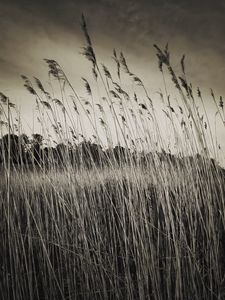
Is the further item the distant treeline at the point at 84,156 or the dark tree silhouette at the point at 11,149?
the distant treeline at the point at 84,156

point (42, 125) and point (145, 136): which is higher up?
point (42, 125)

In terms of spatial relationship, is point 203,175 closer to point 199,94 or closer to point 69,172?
point 199,94

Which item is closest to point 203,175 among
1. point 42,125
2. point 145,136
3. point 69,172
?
point 145,136

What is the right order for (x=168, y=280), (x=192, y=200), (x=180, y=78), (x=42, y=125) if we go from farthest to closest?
1. (x=42, y=125)
2. (x=192, y=200)
3. (x=180, y=78)
4. (x=168, y=280)

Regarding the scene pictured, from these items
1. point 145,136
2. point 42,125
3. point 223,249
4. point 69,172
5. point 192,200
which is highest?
point 42,125

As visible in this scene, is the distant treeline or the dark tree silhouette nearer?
the dark tree silhouette

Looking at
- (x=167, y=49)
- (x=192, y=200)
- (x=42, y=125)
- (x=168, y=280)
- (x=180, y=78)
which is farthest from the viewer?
(x=42, y=125)

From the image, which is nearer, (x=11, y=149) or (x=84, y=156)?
(x=11, y=149)

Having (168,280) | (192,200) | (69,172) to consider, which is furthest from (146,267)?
(69,172)

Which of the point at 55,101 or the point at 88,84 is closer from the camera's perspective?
the point at 88,84

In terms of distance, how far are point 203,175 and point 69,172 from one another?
1.07 metres

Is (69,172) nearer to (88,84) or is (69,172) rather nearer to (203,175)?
(88,84)

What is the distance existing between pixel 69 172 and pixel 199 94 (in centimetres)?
115

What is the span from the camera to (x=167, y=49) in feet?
5.20
